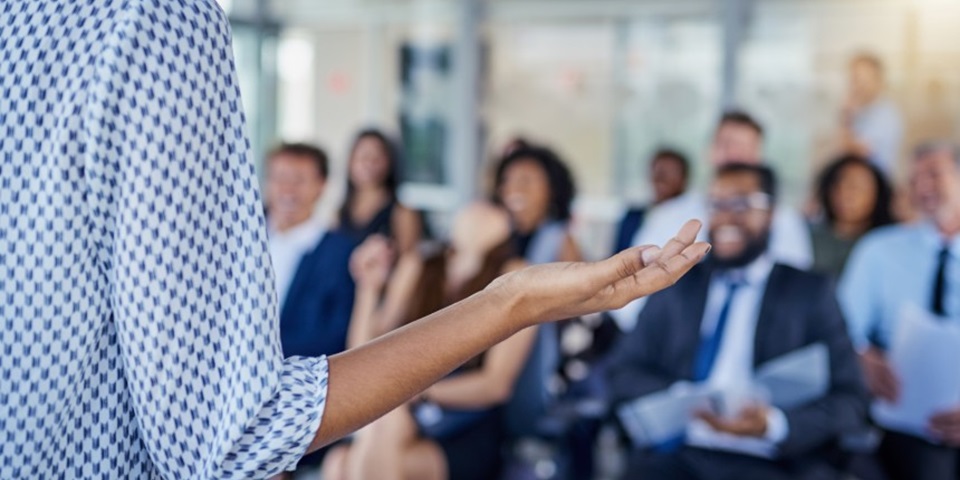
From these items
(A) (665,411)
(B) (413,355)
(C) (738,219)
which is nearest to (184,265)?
(B) (413,355)

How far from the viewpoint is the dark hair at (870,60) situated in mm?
8195

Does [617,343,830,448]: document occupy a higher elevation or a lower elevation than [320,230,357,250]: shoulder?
lower

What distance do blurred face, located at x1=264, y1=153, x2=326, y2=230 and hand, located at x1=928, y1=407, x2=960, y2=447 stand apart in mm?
2676

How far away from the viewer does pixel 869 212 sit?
5.80 m

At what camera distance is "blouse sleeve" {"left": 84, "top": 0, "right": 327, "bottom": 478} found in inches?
44.4

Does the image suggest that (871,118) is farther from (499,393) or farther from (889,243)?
(499,393)

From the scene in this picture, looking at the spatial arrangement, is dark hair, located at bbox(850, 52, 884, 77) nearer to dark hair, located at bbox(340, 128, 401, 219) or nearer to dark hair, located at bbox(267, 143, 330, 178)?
dark hair, located at bbox(340, 128, 401, 219)

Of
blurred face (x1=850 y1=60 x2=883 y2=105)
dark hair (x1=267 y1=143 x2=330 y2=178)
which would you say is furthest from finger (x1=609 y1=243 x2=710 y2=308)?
blurred face (x1=850 y1=60 x2=883 y2=105)

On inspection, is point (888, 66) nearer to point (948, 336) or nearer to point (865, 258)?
point (865, 258)

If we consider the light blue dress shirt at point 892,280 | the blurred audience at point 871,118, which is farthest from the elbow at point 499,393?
the blurred audience at point 871,118

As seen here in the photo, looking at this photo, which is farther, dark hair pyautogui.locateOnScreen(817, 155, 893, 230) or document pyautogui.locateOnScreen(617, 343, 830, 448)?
dark hair pyautogui.locateOnScreen(817, 155, 893, 230)

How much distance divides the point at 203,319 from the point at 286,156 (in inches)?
181

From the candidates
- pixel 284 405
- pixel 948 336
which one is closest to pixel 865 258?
pixel 948 336

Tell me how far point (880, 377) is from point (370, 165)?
3.00 metres
